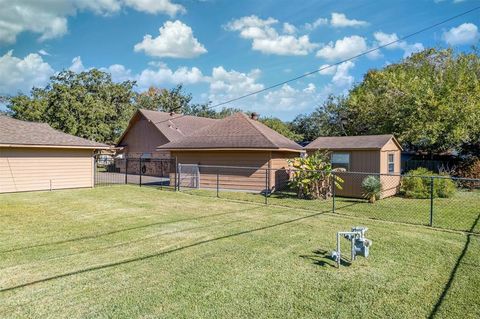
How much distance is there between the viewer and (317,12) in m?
15.1

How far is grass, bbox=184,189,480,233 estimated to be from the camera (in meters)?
9.49

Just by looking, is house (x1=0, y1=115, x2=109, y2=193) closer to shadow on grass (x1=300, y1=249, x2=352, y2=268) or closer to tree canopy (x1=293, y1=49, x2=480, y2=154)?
shadow on grass (x1=300, y1=249, x2=352, y2=268)

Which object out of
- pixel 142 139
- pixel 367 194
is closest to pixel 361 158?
pixel 367 194

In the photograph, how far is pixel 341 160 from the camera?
14836 millimetres

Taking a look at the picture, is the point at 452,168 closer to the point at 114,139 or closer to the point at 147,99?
the point at 114,139

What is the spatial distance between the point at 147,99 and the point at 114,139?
14734 mm

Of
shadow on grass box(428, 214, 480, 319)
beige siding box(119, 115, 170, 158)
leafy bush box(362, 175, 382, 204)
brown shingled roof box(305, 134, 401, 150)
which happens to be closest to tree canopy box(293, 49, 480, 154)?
brown shingled roof box(305, 134, 401, 150)

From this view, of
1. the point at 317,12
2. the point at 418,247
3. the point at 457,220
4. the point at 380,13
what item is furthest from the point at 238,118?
the point at 418,247

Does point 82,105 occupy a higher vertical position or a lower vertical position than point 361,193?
higher

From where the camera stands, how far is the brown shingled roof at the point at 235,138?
Result: 637 inches

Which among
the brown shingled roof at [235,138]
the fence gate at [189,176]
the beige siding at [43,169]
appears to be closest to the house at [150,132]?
the brown shingled roof at [235,138]

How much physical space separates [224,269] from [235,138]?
1225 cm

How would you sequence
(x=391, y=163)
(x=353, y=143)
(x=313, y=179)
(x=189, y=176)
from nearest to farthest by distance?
(x=313, y=179) → (x=353, y=143) → (x=391, y=163) → (x=189, y=176)

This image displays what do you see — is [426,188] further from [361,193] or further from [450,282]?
[450,282]
